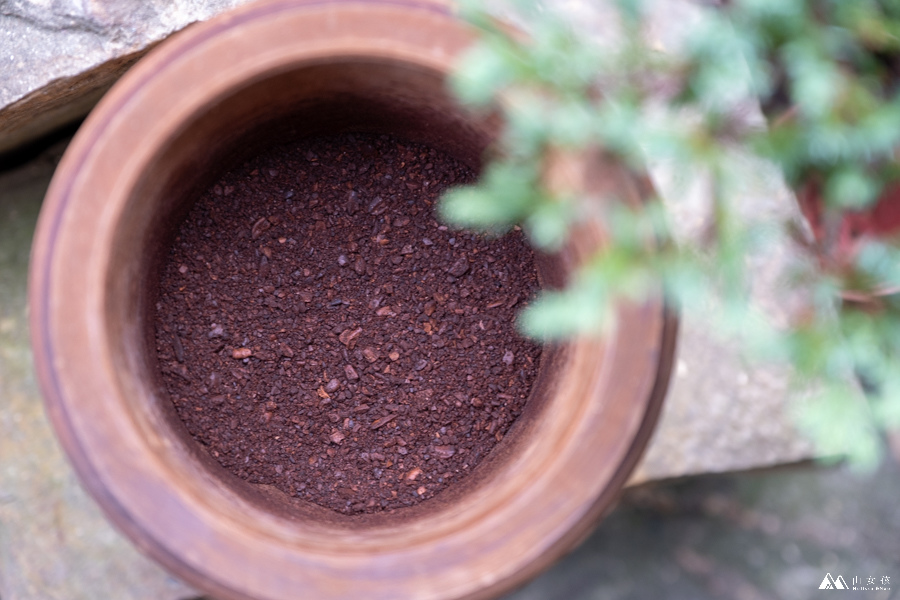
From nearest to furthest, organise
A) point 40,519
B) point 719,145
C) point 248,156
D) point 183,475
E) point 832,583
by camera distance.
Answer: point 719,145
point 183,475
point 248,156
point 40,519
point 832,583

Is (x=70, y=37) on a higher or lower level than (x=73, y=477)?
higher

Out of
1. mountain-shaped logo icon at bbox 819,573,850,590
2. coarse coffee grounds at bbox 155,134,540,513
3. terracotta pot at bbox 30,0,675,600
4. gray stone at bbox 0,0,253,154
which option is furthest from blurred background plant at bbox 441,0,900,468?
mountain-shaped logo icon at bbox 819,573,850,590

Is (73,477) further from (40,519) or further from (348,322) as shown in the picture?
(348,322)

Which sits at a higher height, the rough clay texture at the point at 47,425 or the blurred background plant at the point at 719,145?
the blurred background plant at the point at 719,145

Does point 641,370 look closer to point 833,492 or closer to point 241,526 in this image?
point 241,526

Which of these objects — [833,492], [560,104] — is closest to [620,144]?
[560,104]

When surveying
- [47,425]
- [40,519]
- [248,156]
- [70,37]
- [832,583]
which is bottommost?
[832,583]

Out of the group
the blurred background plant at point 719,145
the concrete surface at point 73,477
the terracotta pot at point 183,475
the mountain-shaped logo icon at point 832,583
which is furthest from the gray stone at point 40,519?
the mountain-shaped logo icon at point 832,583

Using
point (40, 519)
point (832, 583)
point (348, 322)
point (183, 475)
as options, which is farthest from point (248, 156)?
point (832, 583)

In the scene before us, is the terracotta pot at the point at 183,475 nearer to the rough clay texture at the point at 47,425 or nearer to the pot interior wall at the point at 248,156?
the pot interior wall at the point at 248,156
